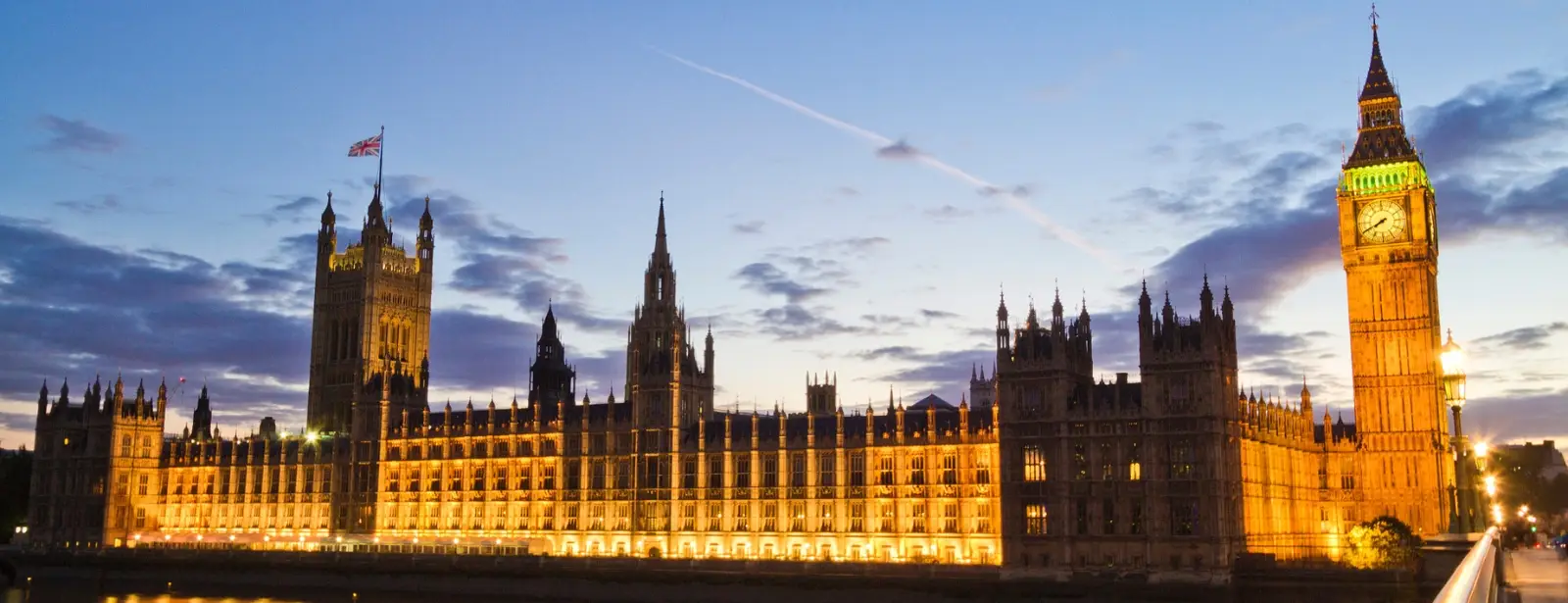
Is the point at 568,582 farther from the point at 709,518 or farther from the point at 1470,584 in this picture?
the point at 1470,584

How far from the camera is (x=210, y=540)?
153625mm

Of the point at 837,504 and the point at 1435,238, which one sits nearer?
the point at 837,504

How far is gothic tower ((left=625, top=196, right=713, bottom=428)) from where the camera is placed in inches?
5157

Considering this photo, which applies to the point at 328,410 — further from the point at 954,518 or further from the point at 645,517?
the point at 954,518

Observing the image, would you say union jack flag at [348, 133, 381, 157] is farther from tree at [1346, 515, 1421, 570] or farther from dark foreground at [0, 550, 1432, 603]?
tree at [1346, 515, 1421, 570]

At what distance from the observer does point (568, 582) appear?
382ft

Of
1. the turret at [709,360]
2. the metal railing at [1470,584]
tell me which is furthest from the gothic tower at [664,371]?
the metal railing at [1470,584]

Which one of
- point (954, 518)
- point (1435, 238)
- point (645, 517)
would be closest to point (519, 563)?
point (645, 517)

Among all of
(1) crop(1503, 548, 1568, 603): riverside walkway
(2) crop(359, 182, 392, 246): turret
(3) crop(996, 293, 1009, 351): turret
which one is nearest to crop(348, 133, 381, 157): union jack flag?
(2) crop(359, 182, 392, 246): turret

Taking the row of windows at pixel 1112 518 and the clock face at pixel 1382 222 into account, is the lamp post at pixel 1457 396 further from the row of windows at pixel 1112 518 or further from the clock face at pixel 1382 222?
the clock face at pixel 1382 222

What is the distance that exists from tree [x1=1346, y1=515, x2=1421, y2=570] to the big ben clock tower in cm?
2450

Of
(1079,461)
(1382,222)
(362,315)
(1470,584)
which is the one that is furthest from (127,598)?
(1470,584)

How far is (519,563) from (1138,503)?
170 feet

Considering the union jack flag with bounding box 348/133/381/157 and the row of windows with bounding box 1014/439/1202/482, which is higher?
the union jack flag with bounding box 348/133/381/157
